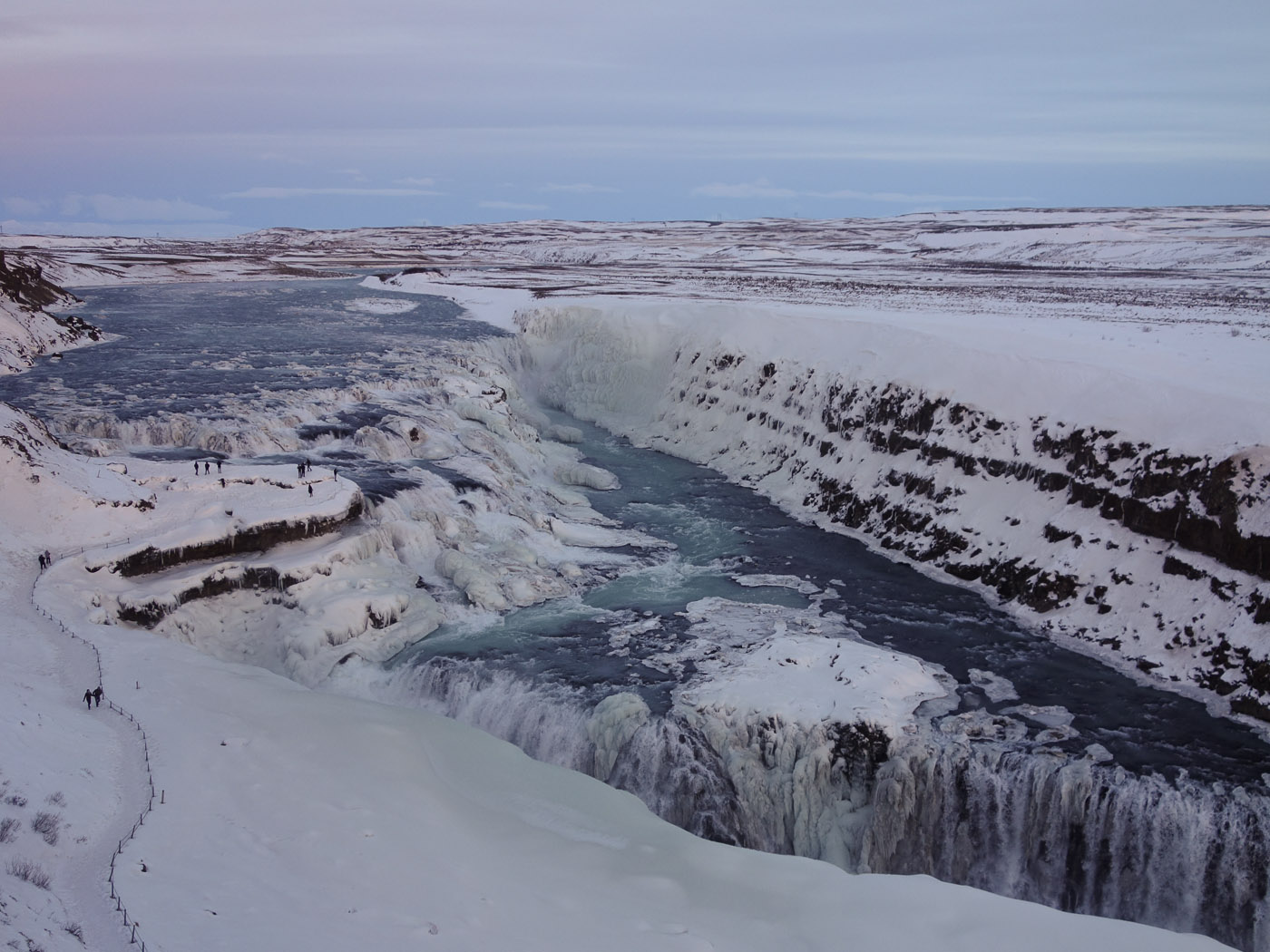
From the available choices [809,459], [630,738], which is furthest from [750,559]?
[630,738]

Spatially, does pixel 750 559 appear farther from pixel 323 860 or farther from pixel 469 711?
pixel 323 860

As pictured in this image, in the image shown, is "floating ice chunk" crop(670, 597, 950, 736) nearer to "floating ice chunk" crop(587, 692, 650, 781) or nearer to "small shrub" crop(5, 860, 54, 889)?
"floating ice chunk" crop(587, 692, 650, 781)

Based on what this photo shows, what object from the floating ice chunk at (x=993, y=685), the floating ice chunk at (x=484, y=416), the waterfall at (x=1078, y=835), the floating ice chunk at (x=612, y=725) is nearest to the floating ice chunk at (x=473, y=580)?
the floating ice chunk at (x=612, y=725)

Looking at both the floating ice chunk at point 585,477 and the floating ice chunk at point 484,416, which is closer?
the floating ice chunk at point 585,477

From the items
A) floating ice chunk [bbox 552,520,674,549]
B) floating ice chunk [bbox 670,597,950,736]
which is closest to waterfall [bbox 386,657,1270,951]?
floating ice chunk [bbox 670,597,950,736]

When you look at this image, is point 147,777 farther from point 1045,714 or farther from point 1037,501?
point 1037,501

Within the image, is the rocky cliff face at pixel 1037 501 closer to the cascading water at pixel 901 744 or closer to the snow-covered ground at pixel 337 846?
the cascading water at pixel 901 744
